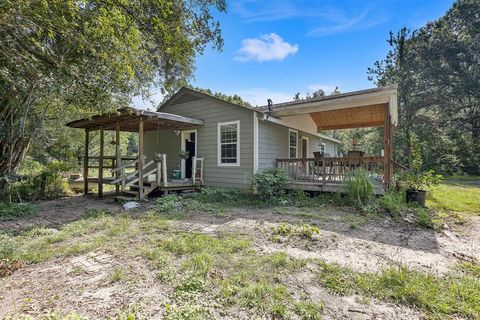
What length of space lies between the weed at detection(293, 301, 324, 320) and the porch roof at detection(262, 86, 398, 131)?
542 centimetres

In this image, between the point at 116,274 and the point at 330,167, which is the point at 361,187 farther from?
the point at 116,274

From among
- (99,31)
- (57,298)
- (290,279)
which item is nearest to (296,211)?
(290,279)

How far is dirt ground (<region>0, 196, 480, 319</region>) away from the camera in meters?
2.17

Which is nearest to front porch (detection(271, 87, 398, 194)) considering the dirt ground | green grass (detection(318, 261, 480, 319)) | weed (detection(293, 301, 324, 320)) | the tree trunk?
the dirt ground

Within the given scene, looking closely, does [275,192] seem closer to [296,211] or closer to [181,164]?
[296,211]

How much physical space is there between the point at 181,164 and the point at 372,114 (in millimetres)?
7249

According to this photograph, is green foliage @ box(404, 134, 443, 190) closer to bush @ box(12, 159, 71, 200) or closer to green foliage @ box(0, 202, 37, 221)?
green foliage @ box(0, 202, 37, 221)

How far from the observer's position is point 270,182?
725 centimetres

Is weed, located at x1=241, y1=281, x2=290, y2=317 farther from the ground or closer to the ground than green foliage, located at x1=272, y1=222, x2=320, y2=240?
closer to the ground

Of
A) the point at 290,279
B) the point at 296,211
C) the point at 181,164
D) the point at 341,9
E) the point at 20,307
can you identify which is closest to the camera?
the point at 20,307

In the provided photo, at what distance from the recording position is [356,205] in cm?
614

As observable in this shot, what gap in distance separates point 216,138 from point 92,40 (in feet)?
16.2

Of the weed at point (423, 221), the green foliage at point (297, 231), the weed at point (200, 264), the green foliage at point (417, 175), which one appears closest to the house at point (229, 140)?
the green foliage at point (417, 175)

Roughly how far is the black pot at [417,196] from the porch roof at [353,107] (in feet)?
6.91
